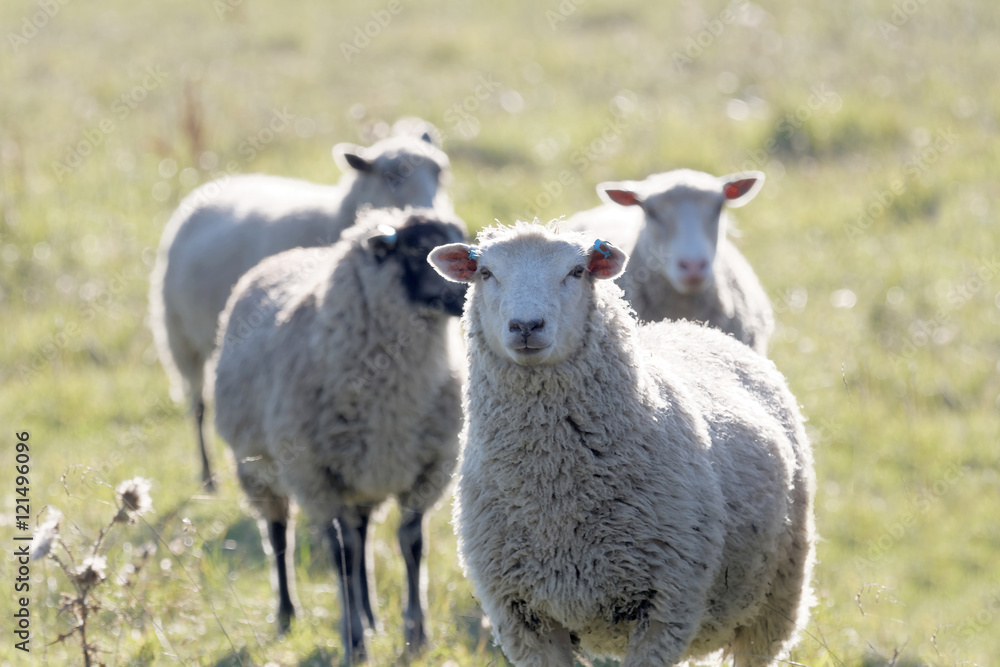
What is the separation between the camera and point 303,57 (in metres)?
17.0

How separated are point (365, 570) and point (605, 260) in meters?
Result: 2.47

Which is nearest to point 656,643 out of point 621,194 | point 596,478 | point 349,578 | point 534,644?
point 534,644

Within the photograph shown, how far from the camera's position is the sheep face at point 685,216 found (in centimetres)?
530

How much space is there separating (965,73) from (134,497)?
12.9 metres

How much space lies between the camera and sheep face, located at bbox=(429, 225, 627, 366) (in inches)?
127

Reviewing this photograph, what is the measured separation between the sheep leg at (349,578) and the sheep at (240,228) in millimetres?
1924

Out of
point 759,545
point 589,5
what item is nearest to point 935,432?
point 759,545

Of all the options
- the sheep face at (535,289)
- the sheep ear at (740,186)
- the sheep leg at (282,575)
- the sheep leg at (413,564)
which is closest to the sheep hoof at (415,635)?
the sheep leg at (413,564)

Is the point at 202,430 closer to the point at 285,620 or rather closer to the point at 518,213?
the point at 285,620

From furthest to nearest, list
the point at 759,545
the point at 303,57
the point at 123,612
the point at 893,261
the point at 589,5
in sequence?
the point at 589,5 → the point at 303,57 → the point at 893,261 → the point at 123,612 → the point at 759,545

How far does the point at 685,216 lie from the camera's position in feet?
18.0

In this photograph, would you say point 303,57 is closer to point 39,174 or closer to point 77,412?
point 39,174

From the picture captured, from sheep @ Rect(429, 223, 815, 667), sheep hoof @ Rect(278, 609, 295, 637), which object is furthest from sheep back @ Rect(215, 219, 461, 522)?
sheep @ Rect(429, 223, 815, 667)

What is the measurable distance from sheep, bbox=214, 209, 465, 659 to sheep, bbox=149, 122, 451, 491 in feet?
5.64
